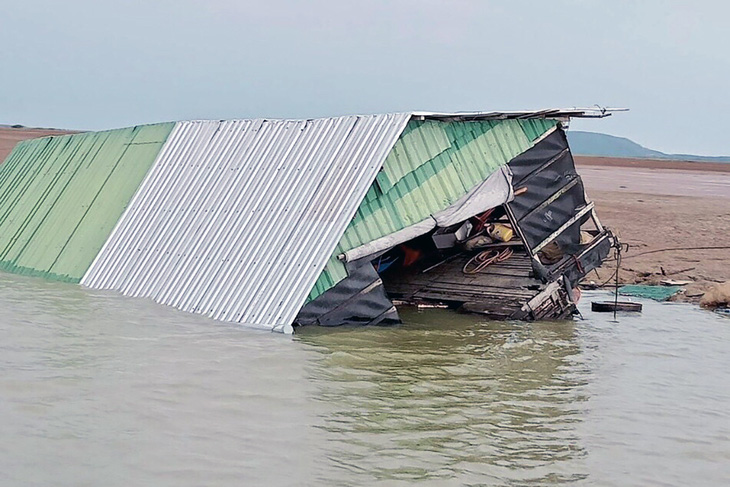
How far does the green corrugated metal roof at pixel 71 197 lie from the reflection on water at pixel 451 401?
507 centimetres

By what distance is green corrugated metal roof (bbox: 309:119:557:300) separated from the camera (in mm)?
10820

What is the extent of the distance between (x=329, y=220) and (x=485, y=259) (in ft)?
11.6

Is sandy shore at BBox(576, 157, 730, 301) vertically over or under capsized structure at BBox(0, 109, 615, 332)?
over

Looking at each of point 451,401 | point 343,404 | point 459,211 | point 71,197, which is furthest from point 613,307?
point 71,197

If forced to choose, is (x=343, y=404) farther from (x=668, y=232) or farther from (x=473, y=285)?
(x=668, y=232)

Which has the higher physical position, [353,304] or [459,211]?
[459,211]

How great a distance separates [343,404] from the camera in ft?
25.2

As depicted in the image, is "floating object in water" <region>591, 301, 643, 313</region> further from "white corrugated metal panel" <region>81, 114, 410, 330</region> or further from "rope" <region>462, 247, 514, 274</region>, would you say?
"white corrugated metal panel" <region>81, 114, 410, 330</region>

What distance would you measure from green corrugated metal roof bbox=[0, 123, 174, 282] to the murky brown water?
7.94ft

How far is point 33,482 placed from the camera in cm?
559

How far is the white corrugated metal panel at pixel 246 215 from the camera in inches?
420

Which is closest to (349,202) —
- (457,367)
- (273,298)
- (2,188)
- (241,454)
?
(273,298)

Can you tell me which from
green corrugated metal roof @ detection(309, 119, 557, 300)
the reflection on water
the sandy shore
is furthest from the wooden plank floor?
the sandy shore

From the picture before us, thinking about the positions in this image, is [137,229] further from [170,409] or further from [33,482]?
[33,482]
